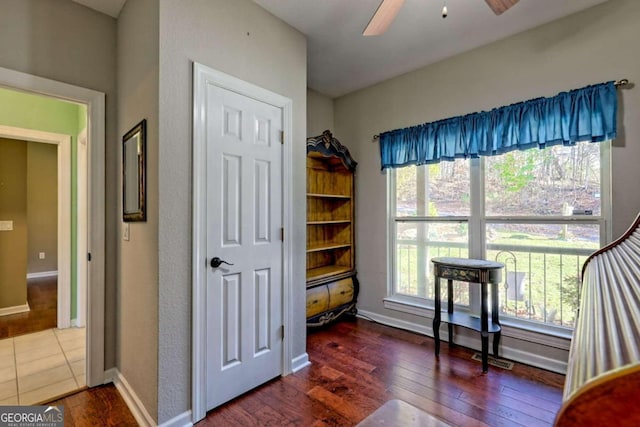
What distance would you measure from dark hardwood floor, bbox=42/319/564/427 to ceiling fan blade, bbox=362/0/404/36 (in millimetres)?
2364

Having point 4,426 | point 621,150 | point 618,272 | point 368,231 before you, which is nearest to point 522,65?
point 621,150

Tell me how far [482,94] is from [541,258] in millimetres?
1513

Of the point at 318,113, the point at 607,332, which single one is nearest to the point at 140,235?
the point at 607,332

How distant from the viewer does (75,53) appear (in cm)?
217

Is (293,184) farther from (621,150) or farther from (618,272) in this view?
(621,150)

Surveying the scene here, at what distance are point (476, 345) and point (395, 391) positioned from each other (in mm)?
1084

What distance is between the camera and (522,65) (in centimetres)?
257

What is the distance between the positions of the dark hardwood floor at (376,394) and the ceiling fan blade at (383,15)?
2364 millimetres

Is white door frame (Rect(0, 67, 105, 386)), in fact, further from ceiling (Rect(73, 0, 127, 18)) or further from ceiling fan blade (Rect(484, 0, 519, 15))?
ceiling fan blade (Rect(484, 0, 519, 15))

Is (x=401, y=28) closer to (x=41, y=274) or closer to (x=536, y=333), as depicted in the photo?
(x=536, y=333)

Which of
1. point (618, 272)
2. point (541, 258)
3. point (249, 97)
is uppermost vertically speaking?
point (249, 97)

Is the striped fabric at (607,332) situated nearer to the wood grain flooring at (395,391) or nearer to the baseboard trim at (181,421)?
the wood grain flooring at (395,391)

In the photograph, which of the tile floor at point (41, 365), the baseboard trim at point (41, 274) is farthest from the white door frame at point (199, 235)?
the baseboard trim at point (41, 274)

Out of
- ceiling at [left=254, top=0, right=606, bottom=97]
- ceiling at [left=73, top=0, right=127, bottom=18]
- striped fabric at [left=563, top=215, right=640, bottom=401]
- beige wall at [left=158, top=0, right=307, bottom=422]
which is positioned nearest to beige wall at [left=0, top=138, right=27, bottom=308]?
ceiling at [left=73, top=0, right=127, bottom=18]
